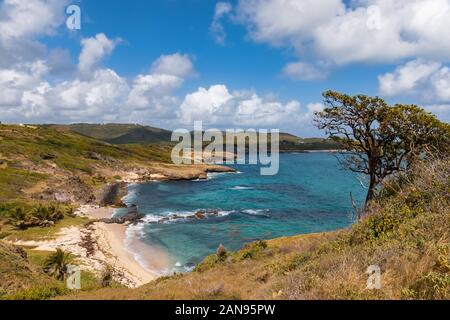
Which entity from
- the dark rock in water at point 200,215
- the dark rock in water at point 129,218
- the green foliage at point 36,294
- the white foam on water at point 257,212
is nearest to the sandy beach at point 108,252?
the dark rock in water at point 129,218

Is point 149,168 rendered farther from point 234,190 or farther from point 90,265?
point 90,265

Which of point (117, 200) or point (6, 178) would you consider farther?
point (117, 200)

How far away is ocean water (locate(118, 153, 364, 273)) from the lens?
48812mm

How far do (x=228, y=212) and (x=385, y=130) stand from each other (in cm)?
4801

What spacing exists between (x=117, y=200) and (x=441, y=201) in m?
76.4

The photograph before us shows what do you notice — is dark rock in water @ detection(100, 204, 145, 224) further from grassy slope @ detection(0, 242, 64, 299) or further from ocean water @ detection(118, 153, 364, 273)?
grassy slope @ detection(0, 242, 64, 299)

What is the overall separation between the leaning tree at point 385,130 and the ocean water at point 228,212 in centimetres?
870

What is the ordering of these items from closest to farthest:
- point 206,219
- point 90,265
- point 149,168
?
point 90,265, point 206,219, point 149,168

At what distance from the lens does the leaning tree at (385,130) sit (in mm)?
22609

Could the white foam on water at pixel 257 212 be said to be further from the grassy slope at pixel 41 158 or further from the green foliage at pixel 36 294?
the green foliage at pixel 36 294

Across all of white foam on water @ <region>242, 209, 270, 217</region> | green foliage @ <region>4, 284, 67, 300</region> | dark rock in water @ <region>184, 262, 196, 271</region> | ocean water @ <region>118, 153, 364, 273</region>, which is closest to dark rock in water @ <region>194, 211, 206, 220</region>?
ocean water @ <region>118, 153, 364, 273</region>

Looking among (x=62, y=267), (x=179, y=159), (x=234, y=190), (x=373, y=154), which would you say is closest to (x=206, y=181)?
(x=234, y=190)
